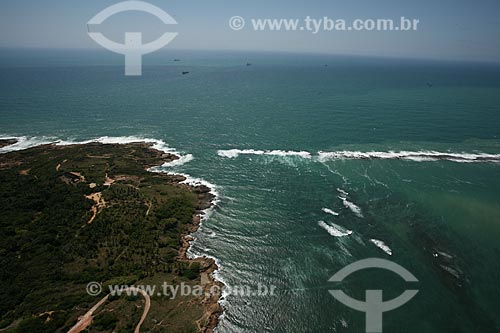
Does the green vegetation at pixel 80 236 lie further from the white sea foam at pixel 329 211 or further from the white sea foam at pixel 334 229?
the white sea foam at pixel 329 211

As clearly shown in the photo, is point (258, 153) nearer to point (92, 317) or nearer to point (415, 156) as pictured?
point (415, 156)

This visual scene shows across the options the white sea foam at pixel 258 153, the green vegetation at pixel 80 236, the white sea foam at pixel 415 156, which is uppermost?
the white sea foam at pixel 415 156

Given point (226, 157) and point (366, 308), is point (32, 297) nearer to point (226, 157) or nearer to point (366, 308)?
point (366, 308)

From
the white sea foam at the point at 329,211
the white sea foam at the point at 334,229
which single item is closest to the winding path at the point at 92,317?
the white sea foam at the point at 334,229

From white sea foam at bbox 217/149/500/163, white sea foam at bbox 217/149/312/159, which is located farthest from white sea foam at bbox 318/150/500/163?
white sea foam at bbox 217/149/312/159

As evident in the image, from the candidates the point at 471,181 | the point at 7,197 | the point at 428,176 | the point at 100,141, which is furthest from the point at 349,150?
the point at 7,197

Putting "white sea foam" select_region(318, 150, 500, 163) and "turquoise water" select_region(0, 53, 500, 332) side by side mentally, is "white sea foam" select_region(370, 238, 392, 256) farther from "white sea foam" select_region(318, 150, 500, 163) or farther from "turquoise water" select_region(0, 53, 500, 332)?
"white sea foam" select_region(318, 150, 500, 163)
